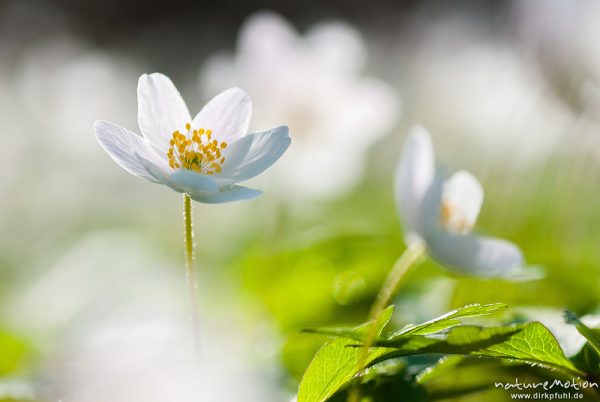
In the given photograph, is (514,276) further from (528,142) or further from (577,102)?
(528,142)

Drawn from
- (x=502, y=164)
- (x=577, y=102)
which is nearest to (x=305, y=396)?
(x=577, y=102)

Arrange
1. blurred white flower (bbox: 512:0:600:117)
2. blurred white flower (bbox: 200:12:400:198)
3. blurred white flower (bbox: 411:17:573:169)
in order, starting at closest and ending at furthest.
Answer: blurred white flower (bbox: 512:0:600:117)
blurred white flower (bbox: 200:12:400:198)
blurred white flower (bbox: 411:17:573:169)

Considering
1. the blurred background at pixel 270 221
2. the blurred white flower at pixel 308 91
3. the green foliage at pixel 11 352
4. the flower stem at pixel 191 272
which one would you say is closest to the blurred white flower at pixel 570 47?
the blurred background at pixel 270 221

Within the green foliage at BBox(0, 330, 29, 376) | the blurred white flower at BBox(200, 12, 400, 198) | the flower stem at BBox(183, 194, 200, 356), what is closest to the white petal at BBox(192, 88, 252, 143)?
the flower stem at BBox(183, 194, 200, 356)

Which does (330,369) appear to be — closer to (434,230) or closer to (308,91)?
(434,230)

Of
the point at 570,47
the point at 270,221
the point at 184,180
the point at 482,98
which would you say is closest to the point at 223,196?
the point at 184,180

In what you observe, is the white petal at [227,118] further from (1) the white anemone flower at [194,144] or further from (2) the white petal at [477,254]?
(2) the white petal at [477,254]

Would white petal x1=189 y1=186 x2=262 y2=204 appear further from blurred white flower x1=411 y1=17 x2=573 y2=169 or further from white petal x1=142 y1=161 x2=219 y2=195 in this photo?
blurred white flower x1=411 y1=17 x2=573 y2=169
